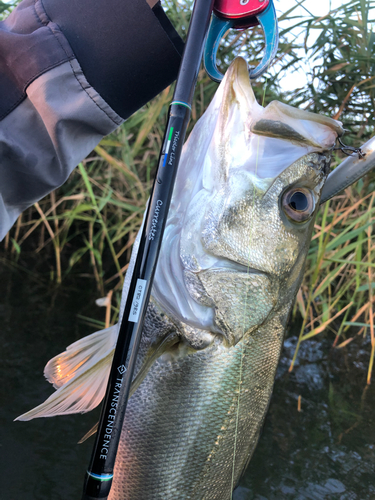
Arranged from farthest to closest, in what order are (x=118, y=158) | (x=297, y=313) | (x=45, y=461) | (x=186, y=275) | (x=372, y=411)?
(x=118, y=158), (x=297, y=313), (x=372, y=411), (x=45, y=461), (x=186, y=275)

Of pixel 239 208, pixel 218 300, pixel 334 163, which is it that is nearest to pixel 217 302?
pixel 218 300

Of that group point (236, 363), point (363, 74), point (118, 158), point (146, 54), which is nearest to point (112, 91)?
point (146, 54)

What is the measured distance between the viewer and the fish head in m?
1.21

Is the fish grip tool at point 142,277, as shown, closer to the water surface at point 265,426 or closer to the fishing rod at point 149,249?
the fishing rod at point 149,249

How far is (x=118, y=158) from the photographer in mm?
3457

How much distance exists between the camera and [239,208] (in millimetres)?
1236

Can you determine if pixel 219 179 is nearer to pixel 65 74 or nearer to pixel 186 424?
pixel 65 74

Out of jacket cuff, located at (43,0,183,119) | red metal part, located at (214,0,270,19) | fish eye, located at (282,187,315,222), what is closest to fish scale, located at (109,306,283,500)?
fish eye, located at (282,187,315,222)

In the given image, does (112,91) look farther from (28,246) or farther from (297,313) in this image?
(28,246)

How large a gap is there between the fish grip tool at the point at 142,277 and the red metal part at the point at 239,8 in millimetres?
83

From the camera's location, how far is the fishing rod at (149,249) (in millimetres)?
968

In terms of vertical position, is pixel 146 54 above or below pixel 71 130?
above

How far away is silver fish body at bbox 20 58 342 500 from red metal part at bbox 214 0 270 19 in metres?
0.12

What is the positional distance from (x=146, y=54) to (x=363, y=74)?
2.03 metres
